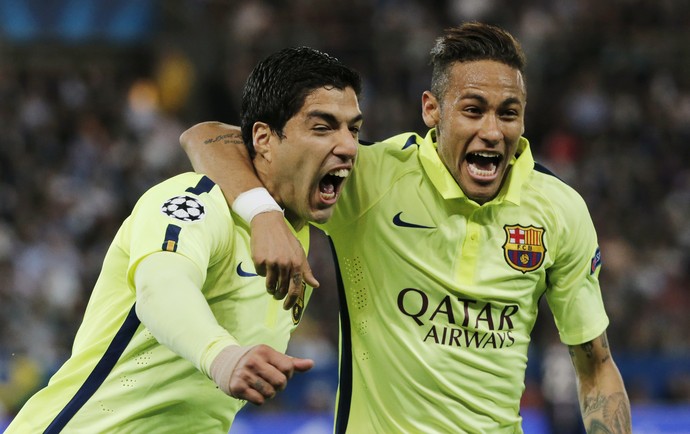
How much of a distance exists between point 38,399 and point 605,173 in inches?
446

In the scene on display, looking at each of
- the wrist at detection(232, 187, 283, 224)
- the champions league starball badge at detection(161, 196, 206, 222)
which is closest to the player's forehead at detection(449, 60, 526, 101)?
the wrist at detection(232, 187, 283, 224)

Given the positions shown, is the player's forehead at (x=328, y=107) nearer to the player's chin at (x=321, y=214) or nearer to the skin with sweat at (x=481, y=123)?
the player's chin at (x=321, y=214)

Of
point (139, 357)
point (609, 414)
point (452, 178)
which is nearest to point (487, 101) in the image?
point (452, 178)

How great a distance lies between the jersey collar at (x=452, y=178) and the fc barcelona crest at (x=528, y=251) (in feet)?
0.46

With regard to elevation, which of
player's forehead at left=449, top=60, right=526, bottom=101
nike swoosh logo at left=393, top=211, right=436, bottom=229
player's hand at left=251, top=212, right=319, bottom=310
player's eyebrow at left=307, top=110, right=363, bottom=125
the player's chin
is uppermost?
player's forehead at left=449, top=60, right=526, bottom=101

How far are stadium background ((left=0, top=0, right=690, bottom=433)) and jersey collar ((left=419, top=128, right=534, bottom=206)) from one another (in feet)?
23.0

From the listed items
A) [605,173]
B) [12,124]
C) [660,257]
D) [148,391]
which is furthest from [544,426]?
[12,124]

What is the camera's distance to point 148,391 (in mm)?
3977

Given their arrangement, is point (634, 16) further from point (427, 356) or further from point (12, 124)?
point (427, 356)

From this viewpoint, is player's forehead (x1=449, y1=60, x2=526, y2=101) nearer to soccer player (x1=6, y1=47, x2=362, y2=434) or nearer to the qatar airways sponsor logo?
soccer player (x1=6, y1=47, x2=362, y2=434)

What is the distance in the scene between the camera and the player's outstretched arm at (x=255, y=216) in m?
3.65

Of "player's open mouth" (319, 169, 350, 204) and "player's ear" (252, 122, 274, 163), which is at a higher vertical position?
"player's ear" (252, 122, 274, 163)

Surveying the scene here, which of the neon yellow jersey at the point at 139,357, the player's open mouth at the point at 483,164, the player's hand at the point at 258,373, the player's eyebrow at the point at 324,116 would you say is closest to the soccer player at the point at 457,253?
the player's open mouth at the point at 483,164

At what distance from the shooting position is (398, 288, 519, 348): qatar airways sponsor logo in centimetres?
448
